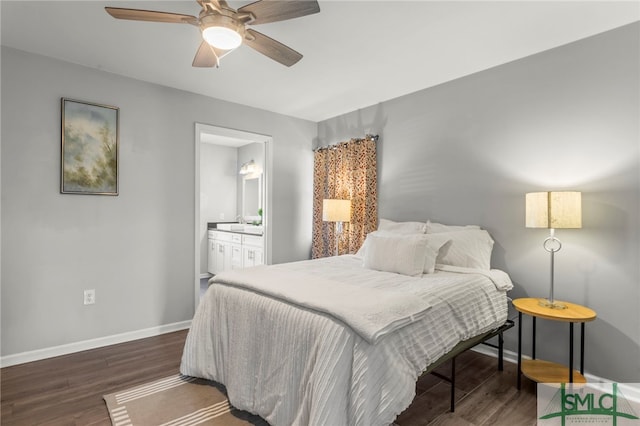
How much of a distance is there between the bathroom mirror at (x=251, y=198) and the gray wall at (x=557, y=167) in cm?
334

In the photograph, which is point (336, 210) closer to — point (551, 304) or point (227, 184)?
point (551, 304)

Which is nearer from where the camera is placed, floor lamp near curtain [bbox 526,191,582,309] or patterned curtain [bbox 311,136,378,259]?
floor lamp near curtain [bbox 526,191,582,309]

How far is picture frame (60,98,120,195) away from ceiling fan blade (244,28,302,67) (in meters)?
1.83

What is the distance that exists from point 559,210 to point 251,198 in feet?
16.3

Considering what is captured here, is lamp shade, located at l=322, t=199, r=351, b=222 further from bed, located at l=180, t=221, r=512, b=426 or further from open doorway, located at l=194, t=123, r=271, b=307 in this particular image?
open doorway, located at l=194, t=123, r=271, b=307

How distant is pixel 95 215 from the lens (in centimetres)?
298

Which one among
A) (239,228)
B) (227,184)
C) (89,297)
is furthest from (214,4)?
(227,184)

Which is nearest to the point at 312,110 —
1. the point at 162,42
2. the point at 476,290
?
the point at 162,42

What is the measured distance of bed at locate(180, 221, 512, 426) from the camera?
1480 millimetres

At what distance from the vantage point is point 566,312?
2.15m

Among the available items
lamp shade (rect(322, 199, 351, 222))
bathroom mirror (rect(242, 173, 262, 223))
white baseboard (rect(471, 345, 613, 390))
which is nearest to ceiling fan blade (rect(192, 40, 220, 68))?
lamp shade (rect(322, 199, 351, 222))

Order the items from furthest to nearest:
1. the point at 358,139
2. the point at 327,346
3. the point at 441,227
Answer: the point at 358,139, the point at 441,227, the point at 327,346

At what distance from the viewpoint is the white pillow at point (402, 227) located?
3229 mm

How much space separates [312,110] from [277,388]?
3.36 m
